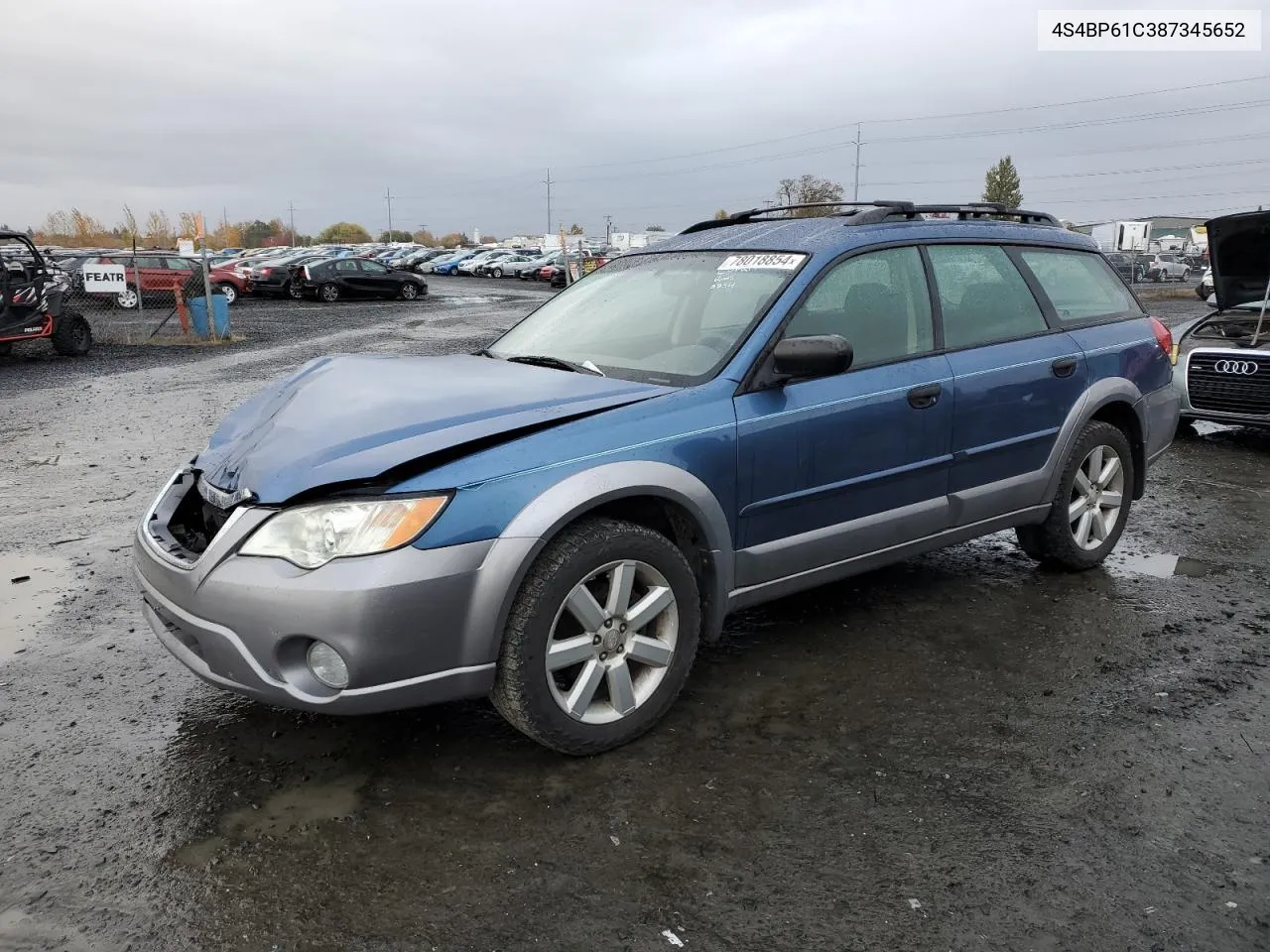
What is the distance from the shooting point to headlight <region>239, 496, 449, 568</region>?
2783mm

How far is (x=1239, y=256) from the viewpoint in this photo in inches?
341

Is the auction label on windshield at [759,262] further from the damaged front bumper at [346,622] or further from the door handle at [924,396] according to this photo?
the damaged front bumper at [346,622]

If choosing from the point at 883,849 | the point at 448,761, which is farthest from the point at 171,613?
the point at 883,849

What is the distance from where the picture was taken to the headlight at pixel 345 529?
2.78 m

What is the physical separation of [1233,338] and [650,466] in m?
7.46

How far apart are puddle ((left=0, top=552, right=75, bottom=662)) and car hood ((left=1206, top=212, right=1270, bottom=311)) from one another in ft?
28.7

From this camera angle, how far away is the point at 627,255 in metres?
4.78

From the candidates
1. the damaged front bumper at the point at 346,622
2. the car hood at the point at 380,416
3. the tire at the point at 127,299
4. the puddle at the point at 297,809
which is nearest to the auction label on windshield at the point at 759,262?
the car hood at the point at 380,416

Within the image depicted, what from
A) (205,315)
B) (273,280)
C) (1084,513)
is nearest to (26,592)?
(1084,513)

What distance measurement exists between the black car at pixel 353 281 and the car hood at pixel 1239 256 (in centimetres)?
2605

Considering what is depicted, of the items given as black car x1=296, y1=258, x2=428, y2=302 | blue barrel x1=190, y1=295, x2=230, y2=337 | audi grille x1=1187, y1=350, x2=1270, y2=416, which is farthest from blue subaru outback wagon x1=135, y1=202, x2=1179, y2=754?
black car x1=296, y1=258, x2=428, y2=302

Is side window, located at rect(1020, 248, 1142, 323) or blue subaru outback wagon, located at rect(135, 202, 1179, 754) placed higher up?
side window, located at rect(1020, 248, 1142, 323)

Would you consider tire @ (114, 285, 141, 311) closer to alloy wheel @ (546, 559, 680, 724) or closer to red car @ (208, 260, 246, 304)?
red car @ (208, 260, 246, 304)

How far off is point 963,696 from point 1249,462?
5662 millimetres
